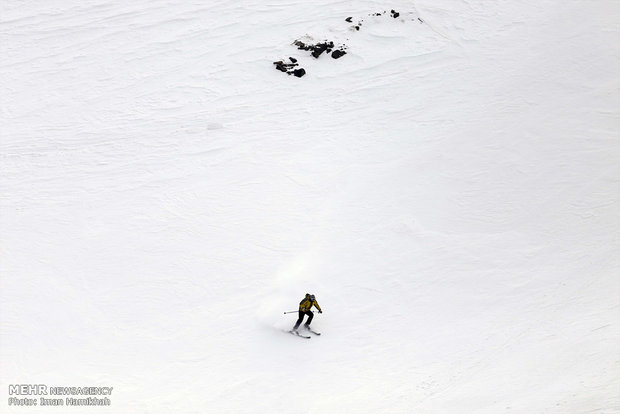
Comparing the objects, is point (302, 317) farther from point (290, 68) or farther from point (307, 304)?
point (290, 68)

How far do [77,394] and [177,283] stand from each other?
15.6 feet

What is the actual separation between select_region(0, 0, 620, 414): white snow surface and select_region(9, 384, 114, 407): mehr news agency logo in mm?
230

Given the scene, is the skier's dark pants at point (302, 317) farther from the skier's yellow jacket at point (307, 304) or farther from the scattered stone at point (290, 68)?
the scattered stone at point (290, 68)

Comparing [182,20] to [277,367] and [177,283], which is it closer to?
[177,283]

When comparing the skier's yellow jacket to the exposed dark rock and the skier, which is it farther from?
the exposed dark rock

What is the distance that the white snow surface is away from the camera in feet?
53.5

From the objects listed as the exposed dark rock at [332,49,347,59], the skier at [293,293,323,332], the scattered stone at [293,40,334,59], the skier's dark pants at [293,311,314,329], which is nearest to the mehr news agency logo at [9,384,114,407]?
the skier's dark pants at [293,311,314,329]

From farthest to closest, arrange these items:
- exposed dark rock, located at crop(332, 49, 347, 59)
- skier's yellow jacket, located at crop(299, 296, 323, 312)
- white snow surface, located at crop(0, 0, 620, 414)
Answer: exposed dark rock, located at crop(332, 49, 347, 59) → skier's yellow jacket, located at crop(299, 296, 323, 312) → white snow surface, located at crop(0, 0, 620, 414)

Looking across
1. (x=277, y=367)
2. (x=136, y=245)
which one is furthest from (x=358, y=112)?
(x=277, y=367)

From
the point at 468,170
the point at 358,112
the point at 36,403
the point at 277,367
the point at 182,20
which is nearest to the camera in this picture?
the point at 36,403

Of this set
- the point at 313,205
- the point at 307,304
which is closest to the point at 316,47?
the point at 313,205

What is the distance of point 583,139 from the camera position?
81.3 feet

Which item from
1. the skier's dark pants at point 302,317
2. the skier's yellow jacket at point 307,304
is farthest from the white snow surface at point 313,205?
the skier's yellow jacket at point 307,304

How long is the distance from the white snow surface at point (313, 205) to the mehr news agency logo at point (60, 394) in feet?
0.76
